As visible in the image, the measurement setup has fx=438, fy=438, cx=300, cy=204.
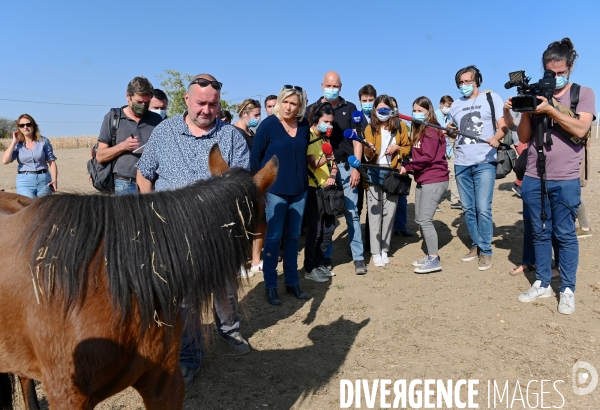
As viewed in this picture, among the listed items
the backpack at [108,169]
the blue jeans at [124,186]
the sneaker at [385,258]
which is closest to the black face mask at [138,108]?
the backpack at [108,169]

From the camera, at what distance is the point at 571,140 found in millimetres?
3998

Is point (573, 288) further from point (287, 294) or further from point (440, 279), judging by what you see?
point (287, 294)

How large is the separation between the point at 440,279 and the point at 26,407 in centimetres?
433

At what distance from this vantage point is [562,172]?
4.04 metres

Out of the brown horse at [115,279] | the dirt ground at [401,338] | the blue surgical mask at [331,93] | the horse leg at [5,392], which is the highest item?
the blue surgical mask at [331,93]

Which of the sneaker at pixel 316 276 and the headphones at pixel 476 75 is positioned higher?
the headphones at pixel 476 75

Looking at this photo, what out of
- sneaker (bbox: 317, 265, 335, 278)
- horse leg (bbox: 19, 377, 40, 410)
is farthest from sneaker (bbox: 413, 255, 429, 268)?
horse leg (bbox: 19, 377, 40, 410)

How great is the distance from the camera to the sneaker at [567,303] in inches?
163

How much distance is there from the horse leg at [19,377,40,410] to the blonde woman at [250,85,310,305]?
7.55 ft

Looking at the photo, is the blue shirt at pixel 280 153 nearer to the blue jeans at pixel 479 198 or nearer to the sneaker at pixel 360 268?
the sneaker at pixel 360 268

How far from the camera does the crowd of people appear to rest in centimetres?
309

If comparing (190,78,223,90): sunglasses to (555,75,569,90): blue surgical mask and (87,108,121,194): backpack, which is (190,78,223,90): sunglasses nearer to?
(87,108,121,194): backpack

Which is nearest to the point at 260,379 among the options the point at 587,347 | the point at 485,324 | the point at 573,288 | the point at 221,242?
the point at 221,242

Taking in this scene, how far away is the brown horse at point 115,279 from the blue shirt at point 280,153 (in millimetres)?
2144
